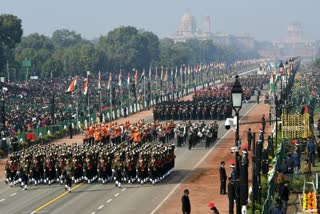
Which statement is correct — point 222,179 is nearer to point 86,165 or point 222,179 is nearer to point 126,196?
point 126,196

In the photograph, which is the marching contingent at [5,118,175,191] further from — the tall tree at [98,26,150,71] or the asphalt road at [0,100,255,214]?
the tall tree at [98,26,150,71]

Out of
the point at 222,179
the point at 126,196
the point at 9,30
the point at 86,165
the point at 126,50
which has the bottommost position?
the point at 126,196

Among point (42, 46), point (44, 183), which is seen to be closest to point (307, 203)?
point (44, 183)

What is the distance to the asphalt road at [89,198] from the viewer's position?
32.7m

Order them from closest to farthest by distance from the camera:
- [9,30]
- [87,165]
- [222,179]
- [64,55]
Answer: [222,179] < [87,165] < [9,30] < [64,55]

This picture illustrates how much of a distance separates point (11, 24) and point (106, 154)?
87.9 m

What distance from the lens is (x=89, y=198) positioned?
115ft

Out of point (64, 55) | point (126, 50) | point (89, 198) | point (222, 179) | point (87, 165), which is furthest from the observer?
point (126, 50)

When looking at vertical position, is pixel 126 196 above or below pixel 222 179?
below

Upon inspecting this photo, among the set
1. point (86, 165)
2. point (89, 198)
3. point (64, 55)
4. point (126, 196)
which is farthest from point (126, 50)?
point (89, 198)

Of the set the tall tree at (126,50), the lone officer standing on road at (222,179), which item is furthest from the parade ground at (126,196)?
the tall tree at (126,50)

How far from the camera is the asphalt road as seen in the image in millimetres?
32688

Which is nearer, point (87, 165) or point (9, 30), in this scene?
point (87, 165)

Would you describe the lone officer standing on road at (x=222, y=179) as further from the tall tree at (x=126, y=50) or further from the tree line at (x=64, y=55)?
the tall tree at (x=126, y=50)
